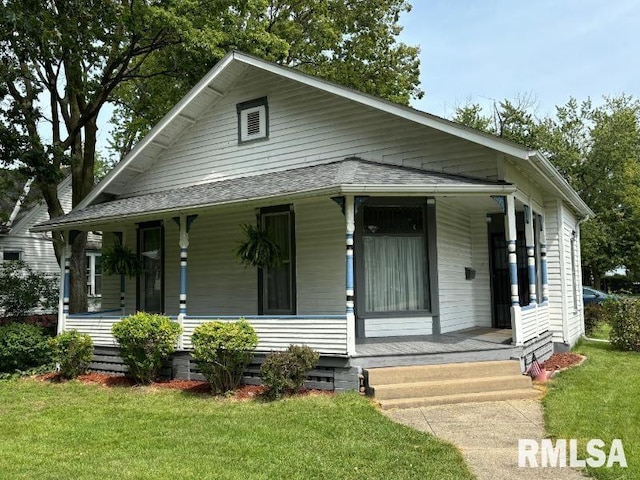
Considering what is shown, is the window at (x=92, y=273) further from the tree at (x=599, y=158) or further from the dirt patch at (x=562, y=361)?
the tree at (x=599, y=158)

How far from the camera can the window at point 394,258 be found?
955cm

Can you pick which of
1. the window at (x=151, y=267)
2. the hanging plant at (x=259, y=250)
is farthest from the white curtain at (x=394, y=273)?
the window at (x=151, y=267)

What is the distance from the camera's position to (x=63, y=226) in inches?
447

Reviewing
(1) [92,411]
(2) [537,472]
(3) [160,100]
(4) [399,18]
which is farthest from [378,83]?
(2) [537,472]

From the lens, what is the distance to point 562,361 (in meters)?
10.2

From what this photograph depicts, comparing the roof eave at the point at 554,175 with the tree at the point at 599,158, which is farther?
the tree at the point at 599,158

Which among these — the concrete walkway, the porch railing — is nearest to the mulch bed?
the porch railing

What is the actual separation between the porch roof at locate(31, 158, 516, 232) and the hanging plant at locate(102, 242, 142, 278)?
1.01m

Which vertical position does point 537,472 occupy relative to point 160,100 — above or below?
below

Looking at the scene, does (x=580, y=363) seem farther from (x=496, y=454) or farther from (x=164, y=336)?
(x=164, y=336)

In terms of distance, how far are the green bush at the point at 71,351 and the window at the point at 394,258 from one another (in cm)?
544

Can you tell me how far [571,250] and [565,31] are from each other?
325 inches

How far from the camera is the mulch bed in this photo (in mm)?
7980

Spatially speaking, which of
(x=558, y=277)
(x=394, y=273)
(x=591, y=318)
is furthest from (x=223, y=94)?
(x=591, y=318)
